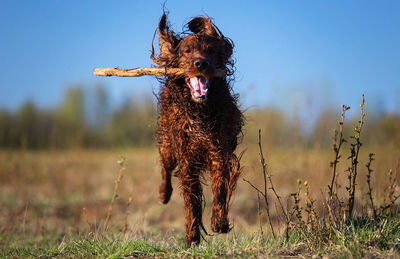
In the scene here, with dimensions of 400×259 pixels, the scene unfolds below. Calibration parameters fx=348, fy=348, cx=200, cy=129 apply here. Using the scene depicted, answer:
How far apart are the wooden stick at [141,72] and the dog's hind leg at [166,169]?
0.91m

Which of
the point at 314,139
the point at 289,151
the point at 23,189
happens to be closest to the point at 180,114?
the point at 314,139

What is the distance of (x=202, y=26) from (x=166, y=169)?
5.76 ft

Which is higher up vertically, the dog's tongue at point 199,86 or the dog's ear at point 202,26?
the dog's ear at point 202,26

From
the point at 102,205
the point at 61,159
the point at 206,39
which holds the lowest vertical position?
the point at 102,205

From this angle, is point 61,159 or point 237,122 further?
point 61,159

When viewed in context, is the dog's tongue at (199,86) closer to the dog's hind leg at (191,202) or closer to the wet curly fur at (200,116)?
the wet curly fur at (200,116)

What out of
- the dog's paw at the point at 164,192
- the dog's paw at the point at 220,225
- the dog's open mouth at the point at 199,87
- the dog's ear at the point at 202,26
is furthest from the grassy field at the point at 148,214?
the dog's ear at the point at 202,26

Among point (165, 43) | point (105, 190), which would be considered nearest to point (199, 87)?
point (165, 43)

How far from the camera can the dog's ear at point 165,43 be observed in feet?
11.6

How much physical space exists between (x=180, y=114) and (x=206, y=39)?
77cm

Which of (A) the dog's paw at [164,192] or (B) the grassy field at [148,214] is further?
(A) the dog's paw at [164,192]

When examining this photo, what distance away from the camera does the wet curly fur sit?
3.15 metres

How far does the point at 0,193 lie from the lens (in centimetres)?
987

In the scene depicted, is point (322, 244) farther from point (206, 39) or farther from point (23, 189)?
point (23, 189)
